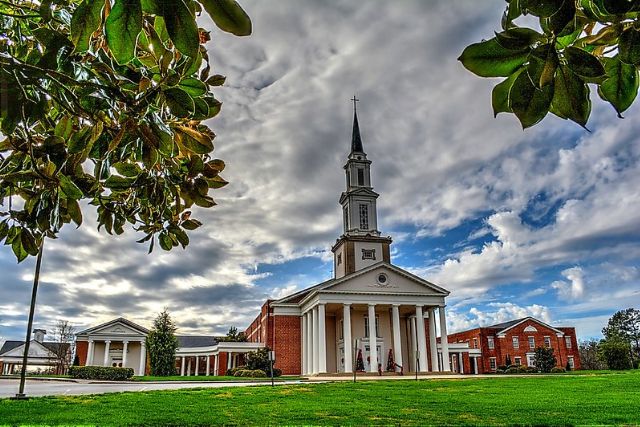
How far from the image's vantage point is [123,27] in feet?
2.93

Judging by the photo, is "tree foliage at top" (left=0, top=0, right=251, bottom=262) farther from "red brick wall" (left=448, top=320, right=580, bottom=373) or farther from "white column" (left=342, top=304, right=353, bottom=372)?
"red brick wall" (left=448, top=320, right=580, bottom=373)

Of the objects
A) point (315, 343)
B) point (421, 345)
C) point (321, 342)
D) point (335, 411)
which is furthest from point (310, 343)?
point (335, 411)

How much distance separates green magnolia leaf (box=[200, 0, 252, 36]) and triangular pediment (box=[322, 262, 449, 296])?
1367 inches

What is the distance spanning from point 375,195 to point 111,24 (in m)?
40.2

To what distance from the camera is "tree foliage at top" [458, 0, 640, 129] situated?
88cm

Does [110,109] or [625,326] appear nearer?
[110,109]

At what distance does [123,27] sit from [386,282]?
118 ft

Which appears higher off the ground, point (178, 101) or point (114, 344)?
point (114, 344)

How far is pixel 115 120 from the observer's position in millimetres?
1966


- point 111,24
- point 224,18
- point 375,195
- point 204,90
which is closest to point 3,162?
point 204,90

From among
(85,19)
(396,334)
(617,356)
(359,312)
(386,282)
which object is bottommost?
(617,356)

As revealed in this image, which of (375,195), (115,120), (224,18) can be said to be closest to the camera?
(224,18)

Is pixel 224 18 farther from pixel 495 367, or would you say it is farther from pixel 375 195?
pixel 495 367

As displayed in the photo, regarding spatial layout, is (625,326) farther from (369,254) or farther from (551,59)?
(551,59)
